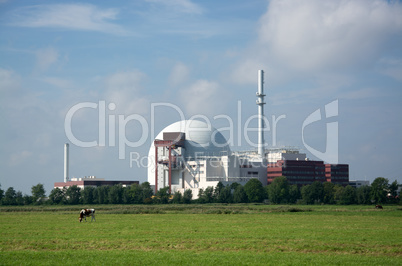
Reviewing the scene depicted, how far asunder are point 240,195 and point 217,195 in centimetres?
665

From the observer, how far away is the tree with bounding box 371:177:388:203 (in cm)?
10612

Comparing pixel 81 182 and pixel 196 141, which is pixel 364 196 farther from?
pixel 81 182

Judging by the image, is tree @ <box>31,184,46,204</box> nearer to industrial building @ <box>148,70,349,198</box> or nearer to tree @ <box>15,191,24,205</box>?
tree @ <box>15,191,24,205</box>

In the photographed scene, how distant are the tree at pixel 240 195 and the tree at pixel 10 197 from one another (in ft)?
166

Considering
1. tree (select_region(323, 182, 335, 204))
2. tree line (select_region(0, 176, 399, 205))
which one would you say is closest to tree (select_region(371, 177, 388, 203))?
tree line (select_region(0, 176, 399, 205))

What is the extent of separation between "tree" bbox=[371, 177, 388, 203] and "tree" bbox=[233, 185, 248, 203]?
28.3 meters

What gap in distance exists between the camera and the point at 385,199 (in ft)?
351

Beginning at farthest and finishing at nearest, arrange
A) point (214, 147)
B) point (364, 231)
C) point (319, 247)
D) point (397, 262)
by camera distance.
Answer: point (214, 147), point (364, 231), point (319, 247), point (397, 262)

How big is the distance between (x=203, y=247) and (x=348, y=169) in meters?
136

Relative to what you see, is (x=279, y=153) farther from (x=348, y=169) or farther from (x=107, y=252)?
(x=107, y=252)

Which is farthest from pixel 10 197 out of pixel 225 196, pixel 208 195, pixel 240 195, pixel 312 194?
pixel 312 194

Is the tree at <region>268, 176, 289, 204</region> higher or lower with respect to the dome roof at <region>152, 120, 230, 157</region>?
lower

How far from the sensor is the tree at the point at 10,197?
122375 millimetres

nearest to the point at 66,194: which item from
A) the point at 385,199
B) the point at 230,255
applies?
the point at 385,199
